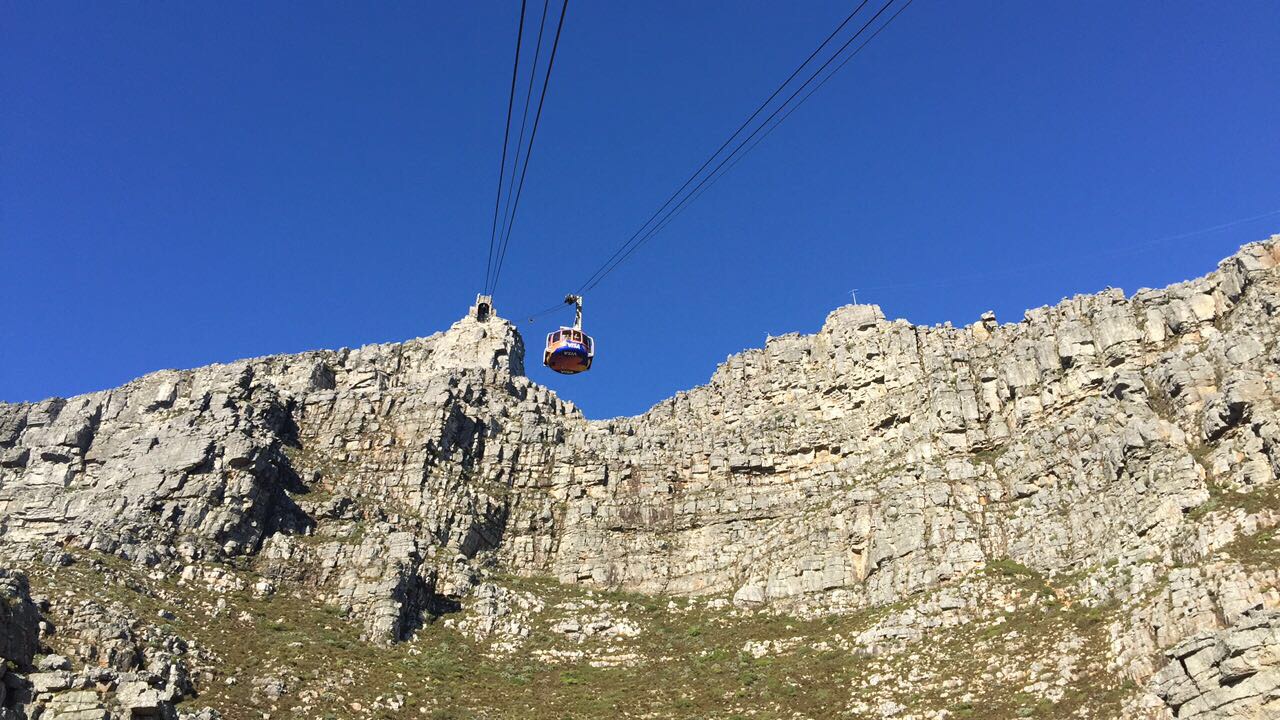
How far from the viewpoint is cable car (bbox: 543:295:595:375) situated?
1774 inches

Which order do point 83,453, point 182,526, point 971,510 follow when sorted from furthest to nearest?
point 83,453 → point 182,526 → point 971,510

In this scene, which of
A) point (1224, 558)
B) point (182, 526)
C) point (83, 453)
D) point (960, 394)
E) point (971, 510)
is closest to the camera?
point (1224, 558)

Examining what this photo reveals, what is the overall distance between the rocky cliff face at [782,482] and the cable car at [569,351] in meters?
25.2

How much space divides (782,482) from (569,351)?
3724 cm

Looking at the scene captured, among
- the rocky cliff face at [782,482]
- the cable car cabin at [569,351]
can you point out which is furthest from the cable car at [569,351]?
the rocky cliff face at [782,482]

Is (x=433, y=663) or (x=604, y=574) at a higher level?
(x=604, y=574)

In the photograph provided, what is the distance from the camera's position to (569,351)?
148ft

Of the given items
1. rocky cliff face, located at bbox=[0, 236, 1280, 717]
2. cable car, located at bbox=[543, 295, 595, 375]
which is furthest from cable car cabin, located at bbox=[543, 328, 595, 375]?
rocky cliff face, located at bbox=[0, 236, 1280, 717]

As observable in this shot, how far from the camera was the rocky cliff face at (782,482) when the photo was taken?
156ft

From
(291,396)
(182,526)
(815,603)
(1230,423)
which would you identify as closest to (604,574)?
(815,603)

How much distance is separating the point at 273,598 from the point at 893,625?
43426 millimetres

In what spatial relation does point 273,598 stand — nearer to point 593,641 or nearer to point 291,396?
point 593,641

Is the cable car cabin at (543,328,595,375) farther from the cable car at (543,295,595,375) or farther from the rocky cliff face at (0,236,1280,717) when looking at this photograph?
the rocky cliff face at (0,236,1280,717)

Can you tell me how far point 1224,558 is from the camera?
1622 inches
